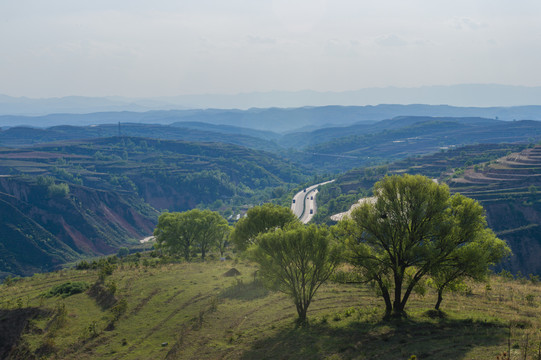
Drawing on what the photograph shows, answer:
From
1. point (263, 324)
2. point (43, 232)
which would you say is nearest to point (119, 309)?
point (263, 324)

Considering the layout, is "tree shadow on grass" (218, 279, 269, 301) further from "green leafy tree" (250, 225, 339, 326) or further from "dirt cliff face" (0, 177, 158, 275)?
"dirt cliff face" (0, 177, 158, 275)

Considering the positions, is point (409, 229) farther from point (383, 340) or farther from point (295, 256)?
point (295, 256)

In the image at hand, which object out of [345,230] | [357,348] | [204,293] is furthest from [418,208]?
[204,293]

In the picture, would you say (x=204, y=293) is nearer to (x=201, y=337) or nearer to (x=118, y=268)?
(x=201, y=337)

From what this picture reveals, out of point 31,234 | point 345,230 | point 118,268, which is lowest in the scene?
point 31,234

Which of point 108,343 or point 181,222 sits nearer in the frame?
point 108,343

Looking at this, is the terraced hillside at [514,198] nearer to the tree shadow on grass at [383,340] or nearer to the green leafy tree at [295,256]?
the tree shadow on grass at [383,340]

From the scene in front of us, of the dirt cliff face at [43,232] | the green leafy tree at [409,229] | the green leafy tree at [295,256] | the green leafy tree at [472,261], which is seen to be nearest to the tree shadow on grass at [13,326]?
the green leafy tree at [295,256]
